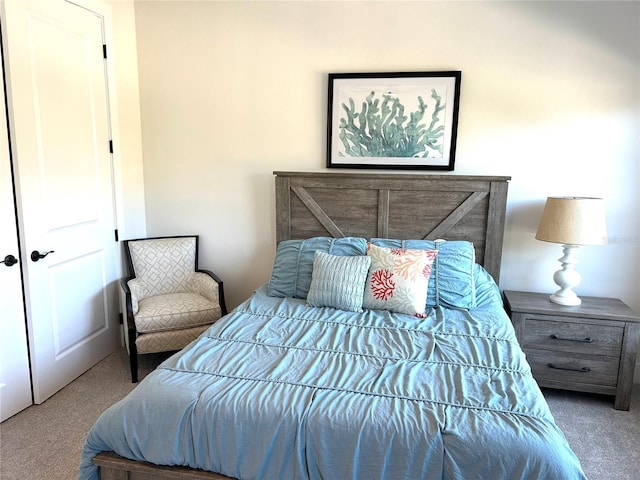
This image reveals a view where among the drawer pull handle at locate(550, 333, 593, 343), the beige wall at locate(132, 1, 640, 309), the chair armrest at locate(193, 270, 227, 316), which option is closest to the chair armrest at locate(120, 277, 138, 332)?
the chair armrest at locate(193, 270, 227, 316)

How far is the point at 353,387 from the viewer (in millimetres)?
1820

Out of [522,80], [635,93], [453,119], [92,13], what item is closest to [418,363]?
[453,119]

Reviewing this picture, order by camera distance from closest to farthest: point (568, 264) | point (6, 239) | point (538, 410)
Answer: point (538, 410)
point (6, 239)
point (568, 264)

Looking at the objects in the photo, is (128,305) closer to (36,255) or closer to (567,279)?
(36,255)

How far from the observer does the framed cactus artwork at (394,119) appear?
10.5ft

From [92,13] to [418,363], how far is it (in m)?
3.07

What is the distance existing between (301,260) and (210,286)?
0.82 m

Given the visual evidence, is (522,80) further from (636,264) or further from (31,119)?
(31,119)

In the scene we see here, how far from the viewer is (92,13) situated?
3143mm

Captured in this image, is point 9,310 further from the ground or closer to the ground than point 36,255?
closer to the ground

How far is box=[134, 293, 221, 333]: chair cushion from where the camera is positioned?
121 inches

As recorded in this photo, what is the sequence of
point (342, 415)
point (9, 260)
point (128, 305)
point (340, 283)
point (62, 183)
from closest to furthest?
point (342, 415) < point (9, 260) < point (340, 283) < point (62, 183) < point (128, 305)

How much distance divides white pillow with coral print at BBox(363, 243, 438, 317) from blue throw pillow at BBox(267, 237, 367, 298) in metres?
0.24

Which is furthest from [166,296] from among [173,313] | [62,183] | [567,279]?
[567,279]
